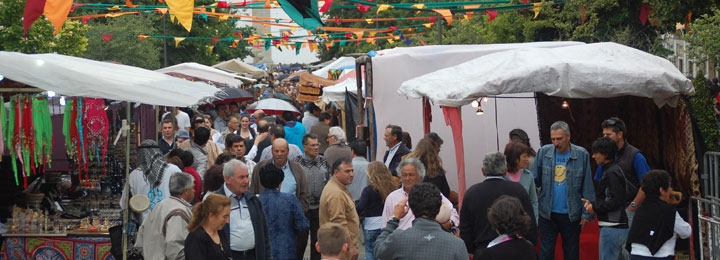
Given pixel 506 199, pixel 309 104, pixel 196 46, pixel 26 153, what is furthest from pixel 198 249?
pixel 196 46

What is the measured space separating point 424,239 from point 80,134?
5.07 m

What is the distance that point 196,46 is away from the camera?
158ft

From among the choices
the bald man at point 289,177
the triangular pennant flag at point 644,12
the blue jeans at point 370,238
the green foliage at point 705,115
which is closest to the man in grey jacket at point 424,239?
the blue jeans at point 370,238

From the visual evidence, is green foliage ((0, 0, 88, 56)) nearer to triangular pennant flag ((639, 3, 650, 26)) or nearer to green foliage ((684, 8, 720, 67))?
triangular pennant flag ((639, 3, 650, 26))

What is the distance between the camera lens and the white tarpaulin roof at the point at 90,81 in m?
8.47

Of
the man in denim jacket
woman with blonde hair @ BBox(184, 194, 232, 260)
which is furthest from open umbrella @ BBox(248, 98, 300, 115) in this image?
woman with blonde hair @ BBox(184, 194, 232, 260)

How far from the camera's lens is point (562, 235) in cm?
921

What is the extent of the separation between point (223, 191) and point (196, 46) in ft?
135

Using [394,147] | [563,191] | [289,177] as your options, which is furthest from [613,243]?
[289,177]

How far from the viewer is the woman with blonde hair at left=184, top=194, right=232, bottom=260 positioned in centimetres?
635

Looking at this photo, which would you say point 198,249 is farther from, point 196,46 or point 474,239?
point 196,46

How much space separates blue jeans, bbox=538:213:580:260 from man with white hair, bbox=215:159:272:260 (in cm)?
319

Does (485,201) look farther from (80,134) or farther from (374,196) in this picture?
(80,134)

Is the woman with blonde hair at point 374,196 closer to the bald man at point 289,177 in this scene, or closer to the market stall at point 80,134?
the bald man at point 289,177
